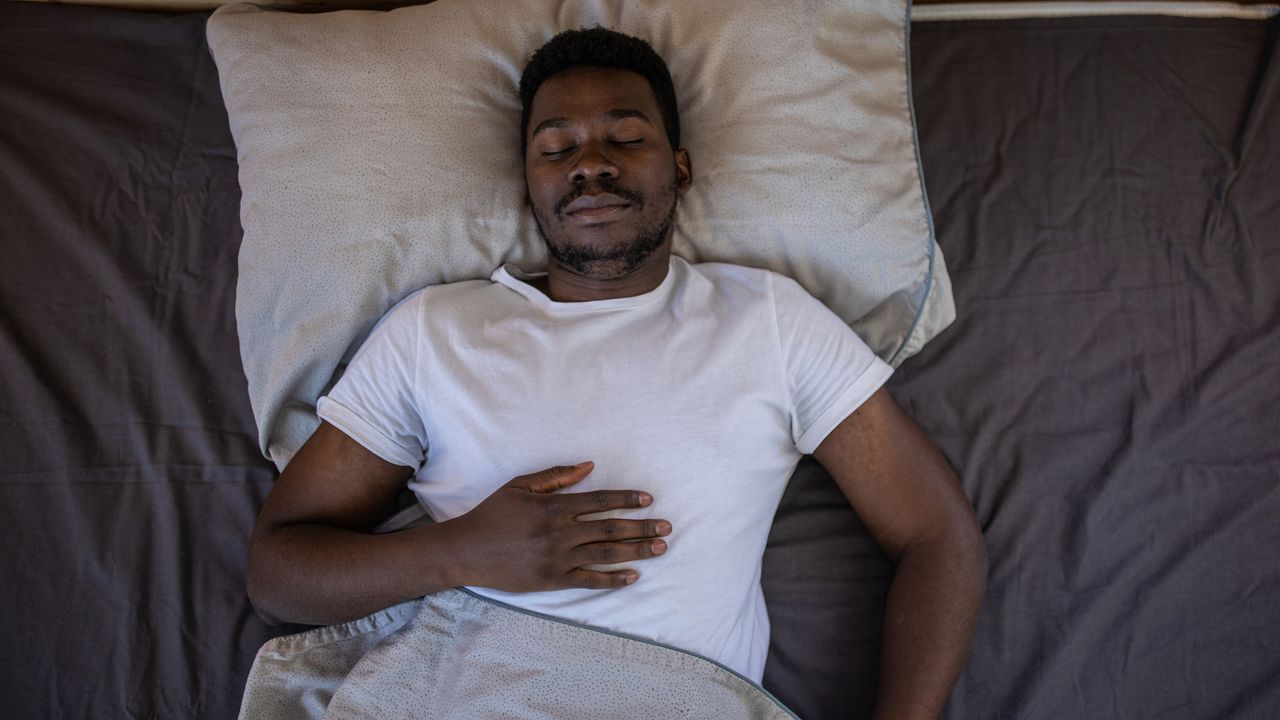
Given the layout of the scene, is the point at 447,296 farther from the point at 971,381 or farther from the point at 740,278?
the point at 971,381

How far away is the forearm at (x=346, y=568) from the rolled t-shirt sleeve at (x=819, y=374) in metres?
0.52

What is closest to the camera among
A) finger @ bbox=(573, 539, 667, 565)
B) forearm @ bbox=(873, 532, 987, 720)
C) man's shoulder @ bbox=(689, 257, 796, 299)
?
finger @ bbox=(573, 539, 667, 565)

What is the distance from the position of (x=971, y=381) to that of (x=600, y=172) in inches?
28.7

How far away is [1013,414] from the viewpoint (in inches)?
63.3

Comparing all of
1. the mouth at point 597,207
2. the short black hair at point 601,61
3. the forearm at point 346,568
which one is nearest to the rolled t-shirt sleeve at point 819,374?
the mouth at point 597,207

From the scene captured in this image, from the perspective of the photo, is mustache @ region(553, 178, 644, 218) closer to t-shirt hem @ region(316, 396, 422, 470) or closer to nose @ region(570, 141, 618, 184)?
nose @ region(570, 141, 618, 184)

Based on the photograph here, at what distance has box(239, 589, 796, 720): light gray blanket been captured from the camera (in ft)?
4.18

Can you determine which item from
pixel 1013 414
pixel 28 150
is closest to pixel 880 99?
pixel 1013 414

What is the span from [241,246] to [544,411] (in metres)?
0.62

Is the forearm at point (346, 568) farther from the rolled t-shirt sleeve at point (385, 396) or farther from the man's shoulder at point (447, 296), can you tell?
the man's shoulder at point (447, 296)

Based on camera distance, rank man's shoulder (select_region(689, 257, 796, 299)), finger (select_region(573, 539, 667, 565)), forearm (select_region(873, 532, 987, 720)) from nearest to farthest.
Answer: finger (select_region(573, 539, 667, 565)), forearm (select_region(873, 532, 987, 720)), man's shoulder (select_region(689, 257, 796, 299))

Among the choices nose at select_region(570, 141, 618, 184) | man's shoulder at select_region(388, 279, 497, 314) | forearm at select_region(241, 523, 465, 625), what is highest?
nose at select_region(570, 141, 618, 184)

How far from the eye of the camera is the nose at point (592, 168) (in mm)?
1396

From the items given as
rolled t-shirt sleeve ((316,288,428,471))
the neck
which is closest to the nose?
the neck
